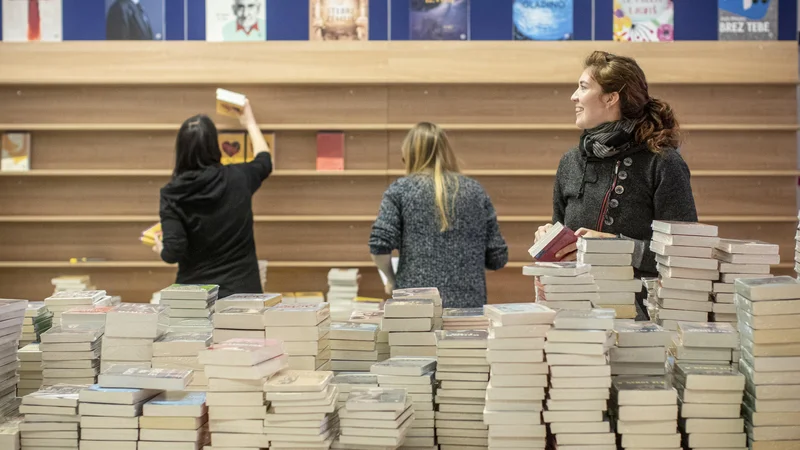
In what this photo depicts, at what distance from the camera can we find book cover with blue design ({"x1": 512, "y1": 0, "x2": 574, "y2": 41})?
246 inches

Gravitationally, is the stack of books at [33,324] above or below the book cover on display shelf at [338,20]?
below

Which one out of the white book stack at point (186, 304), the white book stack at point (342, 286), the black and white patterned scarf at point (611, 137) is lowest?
the white book stack at point (342, 286)

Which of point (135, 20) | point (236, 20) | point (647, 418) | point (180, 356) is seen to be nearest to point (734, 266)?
point (647, 418)

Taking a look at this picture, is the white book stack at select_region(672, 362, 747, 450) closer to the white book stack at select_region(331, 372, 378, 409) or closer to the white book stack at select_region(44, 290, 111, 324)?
the white book stack at select_region(331, 372, 378, 409)

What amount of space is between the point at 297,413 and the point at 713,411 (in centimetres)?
106

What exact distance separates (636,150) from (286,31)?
4.01 metres

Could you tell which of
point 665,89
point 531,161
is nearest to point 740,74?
point 665,89

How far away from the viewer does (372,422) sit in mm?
2164

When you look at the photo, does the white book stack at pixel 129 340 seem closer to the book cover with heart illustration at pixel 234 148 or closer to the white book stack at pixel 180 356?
the white book stack at pixel 180 356

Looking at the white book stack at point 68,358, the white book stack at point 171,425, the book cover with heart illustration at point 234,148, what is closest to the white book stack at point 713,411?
the white book stack at point 171,425

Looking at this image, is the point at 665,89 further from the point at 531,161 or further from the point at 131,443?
the point at 131,443

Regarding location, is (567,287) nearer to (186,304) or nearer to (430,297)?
(430,297)

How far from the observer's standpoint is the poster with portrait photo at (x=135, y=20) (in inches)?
Result: 247

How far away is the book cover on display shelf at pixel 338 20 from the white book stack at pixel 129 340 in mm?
4128
